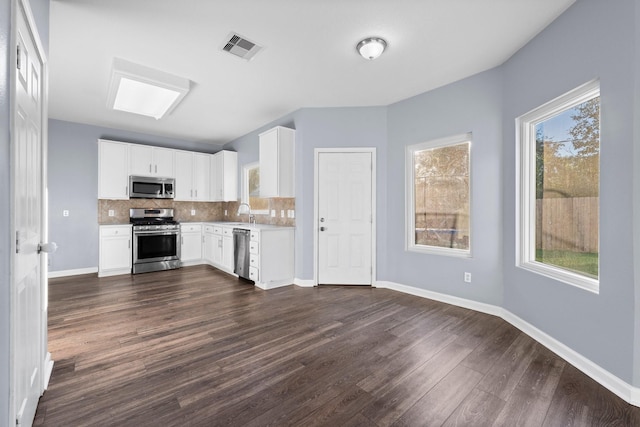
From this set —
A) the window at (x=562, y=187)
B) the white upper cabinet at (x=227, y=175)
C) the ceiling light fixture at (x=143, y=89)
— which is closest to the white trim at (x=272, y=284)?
the white upper cabinet at (x=227, y=175)

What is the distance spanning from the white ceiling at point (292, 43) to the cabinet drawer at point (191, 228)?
2.50 meters

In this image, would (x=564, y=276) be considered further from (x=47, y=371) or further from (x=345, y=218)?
(x=47, y=371)

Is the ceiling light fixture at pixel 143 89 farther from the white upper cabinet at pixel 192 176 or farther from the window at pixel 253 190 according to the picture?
the window at pixel 253 190

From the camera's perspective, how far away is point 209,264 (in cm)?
591

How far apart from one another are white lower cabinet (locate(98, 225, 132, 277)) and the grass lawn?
19.6 ft

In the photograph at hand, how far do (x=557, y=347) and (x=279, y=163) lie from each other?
3.72 metres

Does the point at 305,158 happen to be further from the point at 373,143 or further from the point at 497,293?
the point at 497,293

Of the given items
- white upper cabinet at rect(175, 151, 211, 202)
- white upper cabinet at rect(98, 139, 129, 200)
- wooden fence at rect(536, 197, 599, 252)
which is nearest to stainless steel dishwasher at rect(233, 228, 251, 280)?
white upper cabinet at rect(175, 151, 211, 202)

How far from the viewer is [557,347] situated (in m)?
2.31

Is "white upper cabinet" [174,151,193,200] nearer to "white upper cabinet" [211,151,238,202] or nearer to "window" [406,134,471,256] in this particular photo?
"white upper cabinet" [211,151,238,202]

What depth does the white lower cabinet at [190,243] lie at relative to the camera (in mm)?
5672

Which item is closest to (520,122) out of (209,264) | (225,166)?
(225,166)

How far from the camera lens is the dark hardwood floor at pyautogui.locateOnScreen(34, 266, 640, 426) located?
5.30ft

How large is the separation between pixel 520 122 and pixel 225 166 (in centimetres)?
508
